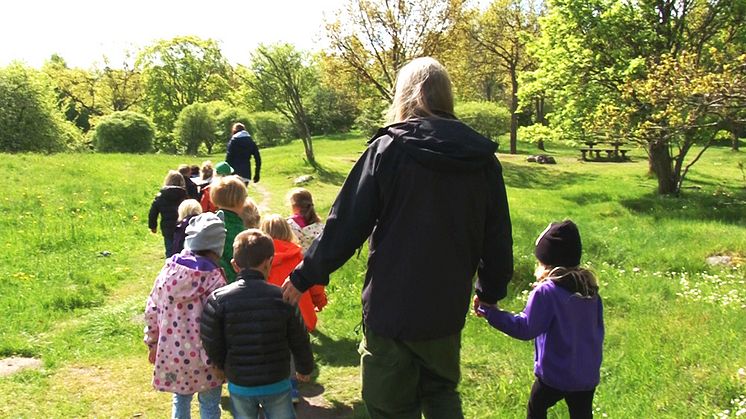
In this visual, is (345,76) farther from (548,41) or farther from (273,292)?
(273,292)

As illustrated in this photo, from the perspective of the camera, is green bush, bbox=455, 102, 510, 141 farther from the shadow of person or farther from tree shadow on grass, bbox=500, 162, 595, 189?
the shadow of person

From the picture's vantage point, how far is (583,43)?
19.5m

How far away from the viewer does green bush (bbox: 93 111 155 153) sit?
3088 cm

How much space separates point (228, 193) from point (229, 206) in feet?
0.38

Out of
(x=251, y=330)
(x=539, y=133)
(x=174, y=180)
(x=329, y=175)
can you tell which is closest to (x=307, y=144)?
(x=329, y=175)

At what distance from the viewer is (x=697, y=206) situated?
17.1 meters

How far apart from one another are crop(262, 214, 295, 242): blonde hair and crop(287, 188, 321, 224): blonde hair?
1018 mm

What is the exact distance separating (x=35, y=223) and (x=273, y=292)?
974cm

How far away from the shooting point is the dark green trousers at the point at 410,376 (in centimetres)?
272

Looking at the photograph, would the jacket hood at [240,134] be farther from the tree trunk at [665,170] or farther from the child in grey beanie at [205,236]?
the tree trunk at [665,170]

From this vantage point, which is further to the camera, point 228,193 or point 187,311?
point 228,193

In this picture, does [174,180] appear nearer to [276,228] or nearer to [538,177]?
[276,228]

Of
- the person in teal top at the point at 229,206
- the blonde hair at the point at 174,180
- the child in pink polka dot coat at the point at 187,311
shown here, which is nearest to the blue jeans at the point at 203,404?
the child in pink polka dot coat at the point at 187,311

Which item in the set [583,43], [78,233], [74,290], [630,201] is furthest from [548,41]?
[74,290]
